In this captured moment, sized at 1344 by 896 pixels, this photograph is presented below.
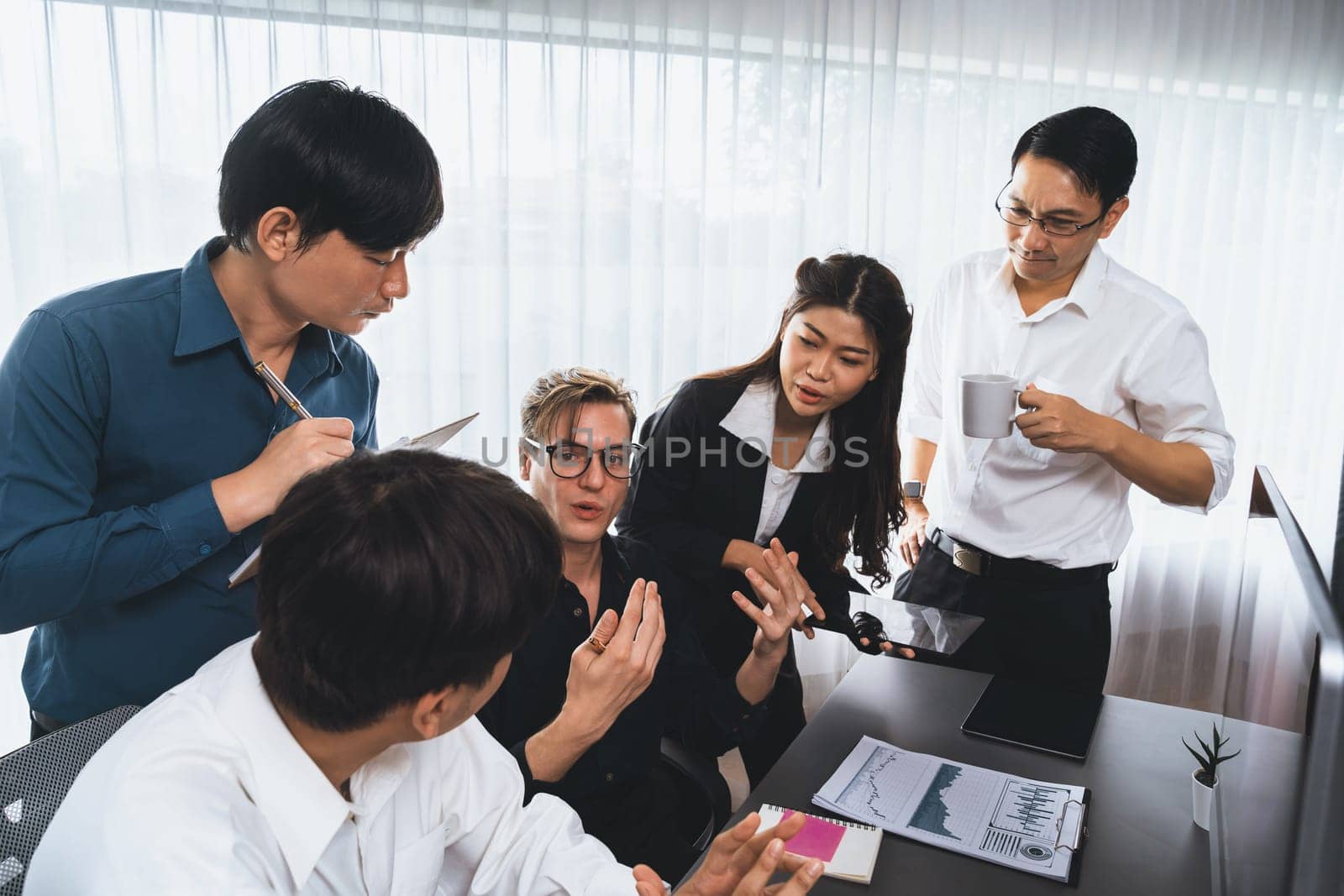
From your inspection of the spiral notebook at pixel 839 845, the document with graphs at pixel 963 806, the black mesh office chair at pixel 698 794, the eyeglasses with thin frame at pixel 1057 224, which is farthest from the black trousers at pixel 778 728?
the eyeglasses with thin frame at pixel 1057 224

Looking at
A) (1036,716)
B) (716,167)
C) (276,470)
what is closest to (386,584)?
(276,470)

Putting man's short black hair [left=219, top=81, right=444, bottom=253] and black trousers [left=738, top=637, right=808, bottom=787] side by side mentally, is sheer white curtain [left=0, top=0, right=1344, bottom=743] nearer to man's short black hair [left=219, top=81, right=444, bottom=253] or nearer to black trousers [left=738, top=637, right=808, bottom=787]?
black trousers [left=738, top=637, right=808, bottom=787]

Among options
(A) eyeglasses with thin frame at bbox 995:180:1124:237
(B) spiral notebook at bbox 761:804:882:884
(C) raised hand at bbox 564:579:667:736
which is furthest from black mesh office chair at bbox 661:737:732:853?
(A) eyeglasses with thin frame at bbox 995:180:1124:237

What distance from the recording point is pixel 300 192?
1266 mm

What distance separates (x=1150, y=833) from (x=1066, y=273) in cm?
123

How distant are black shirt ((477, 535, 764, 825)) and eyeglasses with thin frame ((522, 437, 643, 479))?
176 millimetres

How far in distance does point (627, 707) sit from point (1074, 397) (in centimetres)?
120

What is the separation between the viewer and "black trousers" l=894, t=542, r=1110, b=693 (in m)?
2.15

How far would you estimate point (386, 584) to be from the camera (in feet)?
2.80

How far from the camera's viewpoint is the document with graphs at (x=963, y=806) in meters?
1.34

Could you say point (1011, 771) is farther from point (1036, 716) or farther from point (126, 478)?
point (126, 478)

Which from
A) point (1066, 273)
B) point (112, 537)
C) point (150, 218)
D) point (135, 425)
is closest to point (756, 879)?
point (112, 537)

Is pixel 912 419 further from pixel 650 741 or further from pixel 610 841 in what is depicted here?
pixel 610 841

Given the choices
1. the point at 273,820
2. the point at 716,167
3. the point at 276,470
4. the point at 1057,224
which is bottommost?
the point at 273,820
